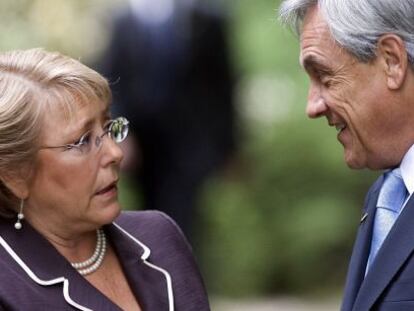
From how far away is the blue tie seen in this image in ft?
12.6

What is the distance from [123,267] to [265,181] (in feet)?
14.9

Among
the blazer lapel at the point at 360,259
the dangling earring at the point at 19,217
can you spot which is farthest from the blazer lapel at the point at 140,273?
the blazer lapel at the point at 360,259

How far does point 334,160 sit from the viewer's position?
832cm

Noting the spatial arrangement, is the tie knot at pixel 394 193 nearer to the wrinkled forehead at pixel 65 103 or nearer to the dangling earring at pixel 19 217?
the wrinkled forehead at pixel 65 103

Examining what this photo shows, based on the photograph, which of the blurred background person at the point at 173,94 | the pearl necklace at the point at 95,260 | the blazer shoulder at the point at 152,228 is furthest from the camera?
the blurred background person at the point at 173,94

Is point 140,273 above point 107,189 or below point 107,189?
below

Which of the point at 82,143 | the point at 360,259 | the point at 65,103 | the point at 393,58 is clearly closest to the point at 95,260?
the point at 82,143

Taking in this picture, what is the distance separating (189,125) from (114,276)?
394 centimetres

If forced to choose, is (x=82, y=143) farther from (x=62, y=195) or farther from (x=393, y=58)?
(x=393, y=58)

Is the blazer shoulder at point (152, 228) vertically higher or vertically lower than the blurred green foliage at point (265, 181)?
higher

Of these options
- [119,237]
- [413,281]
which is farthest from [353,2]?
[119,237]

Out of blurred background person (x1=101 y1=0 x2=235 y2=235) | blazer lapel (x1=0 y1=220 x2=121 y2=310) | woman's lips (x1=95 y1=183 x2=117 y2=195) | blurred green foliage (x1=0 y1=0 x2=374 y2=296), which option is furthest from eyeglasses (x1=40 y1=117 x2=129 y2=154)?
blurred green foliage (x1=0 y1=0 x2=374 y2=296)

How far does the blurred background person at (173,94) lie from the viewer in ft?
25.4

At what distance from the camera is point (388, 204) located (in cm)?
384
